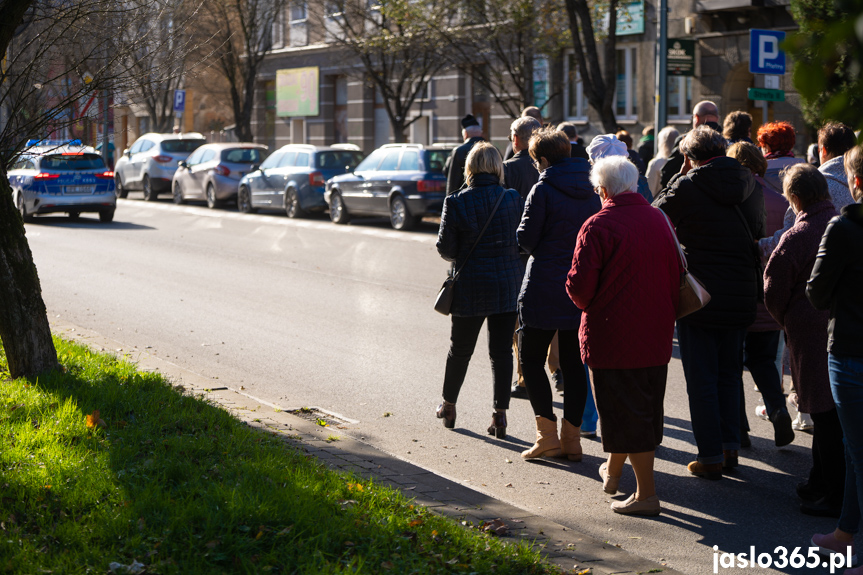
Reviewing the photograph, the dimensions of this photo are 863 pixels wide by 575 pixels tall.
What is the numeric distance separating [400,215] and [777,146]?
13312 mm

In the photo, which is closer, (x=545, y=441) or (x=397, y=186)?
(x=545, y=441)

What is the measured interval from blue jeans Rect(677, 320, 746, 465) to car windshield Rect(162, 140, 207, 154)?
86.3 ft

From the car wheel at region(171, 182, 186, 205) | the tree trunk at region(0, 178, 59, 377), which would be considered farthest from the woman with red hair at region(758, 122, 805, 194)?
the car wheel at region(171, 182, 186, 205)

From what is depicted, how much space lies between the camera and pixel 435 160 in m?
20.0

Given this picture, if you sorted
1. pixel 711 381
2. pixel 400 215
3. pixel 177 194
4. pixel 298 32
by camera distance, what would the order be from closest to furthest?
pixel 711 381 → pixel 400 215 → pixel 177 194 → pixel 298 32

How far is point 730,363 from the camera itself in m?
5.72

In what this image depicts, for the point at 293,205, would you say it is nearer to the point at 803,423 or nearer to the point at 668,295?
the point at 803,423

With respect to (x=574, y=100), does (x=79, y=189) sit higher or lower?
lower

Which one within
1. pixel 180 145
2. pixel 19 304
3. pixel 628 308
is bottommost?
pixel 19 304

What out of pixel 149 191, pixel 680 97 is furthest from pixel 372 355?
pixel 149 191

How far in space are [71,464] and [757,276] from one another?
373 centimetres

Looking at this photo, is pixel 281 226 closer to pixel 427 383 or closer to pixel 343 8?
pixel 343 8

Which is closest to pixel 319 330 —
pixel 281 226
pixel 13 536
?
pixel 13 536

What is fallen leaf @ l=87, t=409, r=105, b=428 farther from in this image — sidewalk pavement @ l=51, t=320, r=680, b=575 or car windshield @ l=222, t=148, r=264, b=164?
car windshield @ l=222, t=148, r=264, b=164
